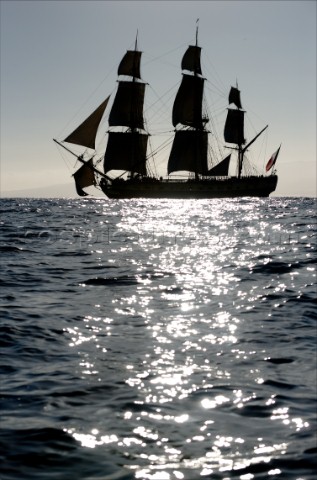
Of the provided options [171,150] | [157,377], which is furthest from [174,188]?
[157,377]

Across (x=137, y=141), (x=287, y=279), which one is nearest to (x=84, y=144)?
(x=137, y=141)

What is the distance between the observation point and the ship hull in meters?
112

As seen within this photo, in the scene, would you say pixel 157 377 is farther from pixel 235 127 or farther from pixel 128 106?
pixel 235 127

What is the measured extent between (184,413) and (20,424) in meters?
1.77

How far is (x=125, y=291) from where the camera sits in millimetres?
14516

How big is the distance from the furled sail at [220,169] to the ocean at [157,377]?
9979cm

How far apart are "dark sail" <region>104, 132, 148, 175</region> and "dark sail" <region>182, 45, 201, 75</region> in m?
19.8

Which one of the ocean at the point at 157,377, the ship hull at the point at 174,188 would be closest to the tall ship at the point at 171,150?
the ship hull at the point at 174,188

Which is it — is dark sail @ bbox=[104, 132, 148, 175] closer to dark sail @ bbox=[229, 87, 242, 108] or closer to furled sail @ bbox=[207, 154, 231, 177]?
furled sail @ bbox=[207, 154, 231, 177]

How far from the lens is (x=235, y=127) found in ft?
413

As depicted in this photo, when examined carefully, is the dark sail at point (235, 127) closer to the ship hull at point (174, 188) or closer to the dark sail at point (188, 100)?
the ship hull at point (174, 188)

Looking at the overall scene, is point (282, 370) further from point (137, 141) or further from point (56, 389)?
point (137, 141)

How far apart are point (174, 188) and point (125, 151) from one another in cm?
1275

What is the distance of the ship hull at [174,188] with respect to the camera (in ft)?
369
